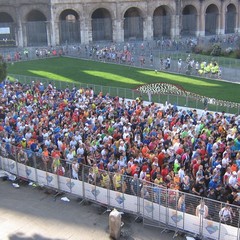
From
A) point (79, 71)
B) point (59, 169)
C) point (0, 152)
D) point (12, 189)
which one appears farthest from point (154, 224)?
point (79, 71)

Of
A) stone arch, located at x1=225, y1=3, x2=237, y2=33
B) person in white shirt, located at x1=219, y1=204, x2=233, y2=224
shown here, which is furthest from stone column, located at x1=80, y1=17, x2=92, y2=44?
person in white shirt, located at x1=219, y1=204, x2=233, y2=224

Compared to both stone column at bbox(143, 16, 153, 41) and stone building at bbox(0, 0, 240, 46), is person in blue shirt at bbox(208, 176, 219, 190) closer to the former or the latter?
stone building at bbox(0, 0, 240, 46)

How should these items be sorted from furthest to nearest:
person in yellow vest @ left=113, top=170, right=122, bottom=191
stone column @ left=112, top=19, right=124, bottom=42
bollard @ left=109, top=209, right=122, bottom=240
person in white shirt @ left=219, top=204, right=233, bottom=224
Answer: stone column @ left=112, top=19, right=124, bottom=42 → person in yellow vest @ left=113, top=170, right=122, bottom=191 → bollard @ left=109, top=209, right=122, bottom=240 → person in white shirt @ left=219, top=204, right=233, bottom=224

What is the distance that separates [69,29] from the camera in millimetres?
Result: 51781

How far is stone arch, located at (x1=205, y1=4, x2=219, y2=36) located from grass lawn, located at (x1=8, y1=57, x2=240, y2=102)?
22805 millimetres

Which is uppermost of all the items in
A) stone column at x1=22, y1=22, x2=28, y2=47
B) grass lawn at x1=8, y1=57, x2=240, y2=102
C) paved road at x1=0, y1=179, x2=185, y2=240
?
stone column at x1=22, y1=22, x2=28, y2=47

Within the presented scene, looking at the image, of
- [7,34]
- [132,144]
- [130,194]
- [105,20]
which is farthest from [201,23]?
[130,194]

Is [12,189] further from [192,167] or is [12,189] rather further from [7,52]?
[7,52]

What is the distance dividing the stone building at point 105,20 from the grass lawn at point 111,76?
6947 millimetres

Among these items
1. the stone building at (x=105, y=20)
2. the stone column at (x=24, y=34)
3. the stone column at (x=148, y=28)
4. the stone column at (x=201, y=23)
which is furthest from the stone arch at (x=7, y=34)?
the stone column at (x=201, y=23)

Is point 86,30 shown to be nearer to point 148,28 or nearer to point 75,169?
point 148,28

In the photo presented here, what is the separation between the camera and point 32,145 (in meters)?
16.8

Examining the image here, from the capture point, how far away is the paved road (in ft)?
42.1

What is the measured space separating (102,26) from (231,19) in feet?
71.1
